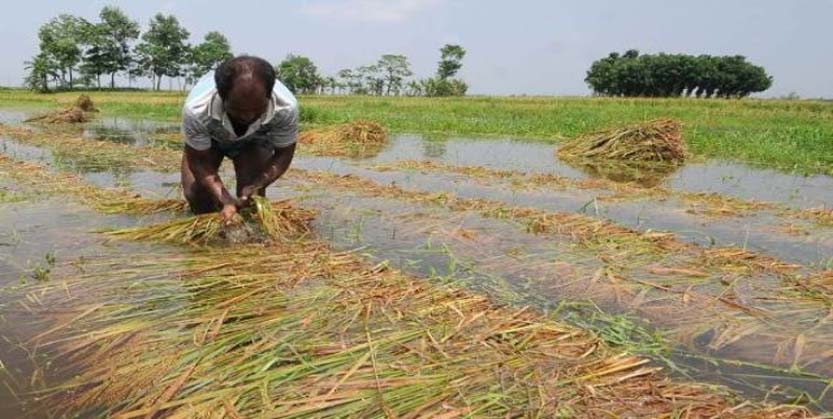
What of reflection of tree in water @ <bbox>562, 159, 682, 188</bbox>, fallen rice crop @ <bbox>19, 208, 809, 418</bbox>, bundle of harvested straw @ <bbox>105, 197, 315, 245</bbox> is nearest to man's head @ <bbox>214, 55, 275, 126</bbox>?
bundle of harvested straw @ <bbox>105, 197, 315, 245</bbox>

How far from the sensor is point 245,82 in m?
3.42

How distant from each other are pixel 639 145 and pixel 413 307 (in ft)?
32.2

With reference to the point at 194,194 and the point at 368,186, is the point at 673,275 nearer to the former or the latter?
the point at 194,194

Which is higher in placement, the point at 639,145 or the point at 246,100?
the point at 246,100

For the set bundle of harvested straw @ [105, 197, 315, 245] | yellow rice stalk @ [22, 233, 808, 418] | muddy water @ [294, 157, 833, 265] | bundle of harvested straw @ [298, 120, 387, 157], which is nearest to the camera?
yellow rice stalk @ [22, 233, 808, 418]

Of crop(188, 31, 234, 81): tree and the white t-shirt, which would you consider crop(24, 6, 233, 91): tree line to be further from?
the white t-shirt

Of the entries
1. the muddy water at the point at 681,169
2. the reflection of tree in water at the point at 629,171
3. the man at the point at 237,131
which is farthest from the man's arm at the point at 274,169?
the muddy water at the point at 681,169

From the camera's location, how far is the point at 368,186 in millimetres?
7145

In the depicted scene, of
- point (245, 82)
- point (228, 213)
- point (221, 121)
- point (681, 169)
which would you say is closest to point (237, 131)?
point (221, 121)

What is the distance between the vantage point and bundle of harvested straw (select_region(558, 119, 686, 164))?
1149cm

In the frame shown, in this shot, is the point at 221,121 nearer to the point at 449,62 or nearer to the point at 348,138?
the point at 348,138

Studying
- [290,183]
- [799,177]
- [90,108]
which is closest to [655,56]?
[90,108]

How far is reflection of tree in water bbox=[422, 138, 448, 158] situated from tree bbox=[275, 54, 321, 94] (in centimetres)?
5549

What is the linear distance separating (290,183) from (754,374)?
5.75m
